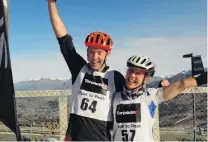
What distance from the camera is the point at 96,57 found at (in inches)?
156

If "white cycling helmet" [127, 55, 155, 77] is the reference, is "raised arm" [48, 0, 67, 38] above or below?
above

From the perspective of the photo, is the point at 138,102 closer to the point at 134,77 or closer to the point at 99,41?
the point at 134,77

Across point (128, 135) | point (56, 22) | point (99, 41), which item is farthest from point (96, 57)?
point (128, 135)

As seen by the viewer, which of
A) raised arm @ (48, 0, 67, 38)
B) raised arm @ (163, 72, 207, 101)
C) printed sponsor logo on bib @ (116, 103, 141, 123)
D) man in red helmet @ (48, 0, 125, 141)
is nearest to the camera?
raised arm @ (163, 72, 207, 101)

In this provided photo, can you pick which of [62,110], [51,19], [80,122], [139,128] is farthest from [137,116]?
[62,110]

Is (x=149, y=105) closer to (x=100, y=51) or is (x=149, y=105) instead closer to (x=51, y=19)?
(x=100, y=51)

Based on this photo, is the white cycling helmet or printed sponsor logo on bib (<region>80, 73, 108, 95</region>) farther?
printed sponsor logo on bib (<region>80, 73, 108, 95</region>)

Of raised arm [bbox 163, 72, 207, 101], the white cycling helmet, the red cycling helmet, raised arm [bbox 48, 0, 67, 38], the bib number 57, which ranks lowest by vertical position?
the bib number 57

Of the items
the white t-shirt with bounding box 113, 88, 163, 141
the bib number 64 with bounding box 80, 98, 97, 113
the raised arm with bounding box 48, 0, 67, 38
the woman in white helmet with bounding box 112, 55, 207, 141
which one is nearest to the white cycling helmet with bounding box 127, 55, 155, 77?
the woman in white helmet with bounding box 112, 55, 207, 141

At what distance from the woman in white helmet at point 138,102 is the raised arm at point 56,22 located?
930 mm

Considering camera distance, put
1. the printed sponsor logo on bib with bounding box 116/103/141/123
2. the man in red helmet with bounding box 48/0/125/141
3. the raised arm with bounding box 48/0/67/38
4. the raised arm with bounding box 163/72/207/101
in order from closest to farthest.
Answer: the raised arm with bounding box 163/72/207/101
the printed sponsor logo on bib with bounding box 116/103/141/123
the man in red helmet with bounding box 48/0/125/141
the raised arm with bounding box 48/0/67/38

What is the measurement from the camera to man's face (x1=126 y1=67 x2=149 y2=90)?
146 inches

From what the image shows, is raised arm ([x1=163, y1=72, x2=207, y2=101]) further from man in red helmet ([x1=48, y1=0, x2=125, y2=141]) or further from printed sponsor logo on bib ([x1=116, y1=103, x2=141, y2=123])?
man in red helmet ([x1=48, y1=0, x2=125, y2=141])

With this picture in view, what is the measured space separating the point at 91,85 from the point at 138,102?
2.06ft
